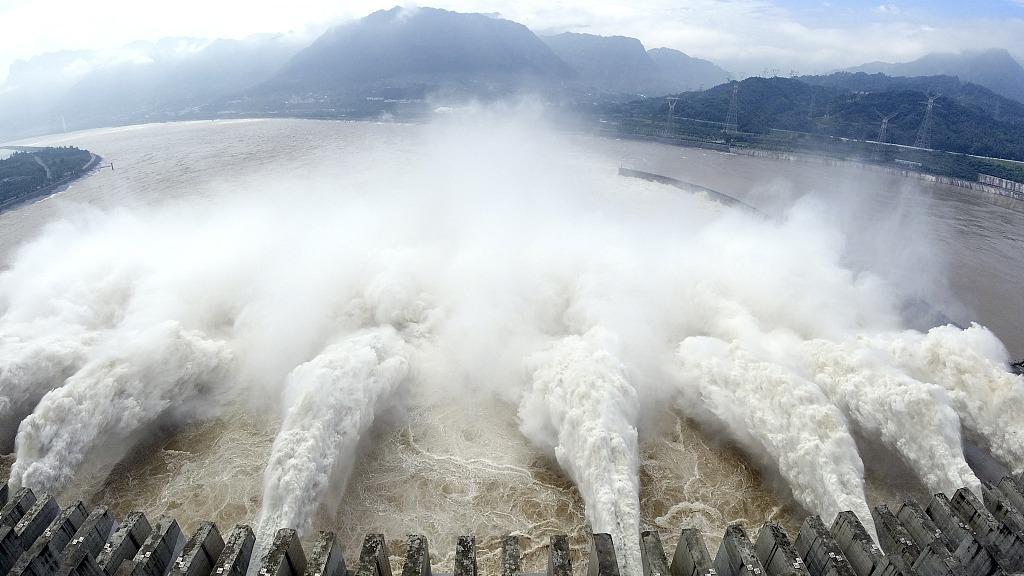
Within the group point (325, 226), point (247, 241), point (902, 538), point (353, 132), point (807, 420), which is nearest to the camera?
point (902, 538)

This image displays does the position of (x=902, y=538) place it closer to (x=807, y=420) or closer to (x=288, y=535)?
(x=807, y=420)

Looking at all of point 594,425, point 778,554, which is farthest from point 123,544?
point 778,554

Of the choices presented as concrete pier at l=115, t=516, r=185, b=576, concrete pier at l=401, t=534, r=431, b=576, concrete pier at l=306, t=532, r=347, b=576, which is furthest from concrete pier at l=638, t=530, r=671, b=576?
concrete pier at l=115, t=516, r=185, b=576

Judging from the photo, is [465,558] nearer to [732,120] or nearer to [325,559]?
[325,559]

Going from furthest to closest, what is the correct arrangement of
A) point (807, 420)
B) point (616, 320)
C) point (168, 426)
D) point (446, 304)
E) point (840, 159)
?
1. point (840, 159)
2. point (446, 304)
3. point (616, 320)
4. point (168, 426)
5. point (807, 420)

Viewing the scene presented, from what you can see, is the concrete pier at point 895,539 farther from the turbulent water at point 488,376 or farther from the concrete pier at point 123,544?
the concrete pier at point 123,544

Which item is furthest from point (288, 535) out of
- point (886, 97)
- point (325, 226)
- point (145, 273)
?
point (886, 97)

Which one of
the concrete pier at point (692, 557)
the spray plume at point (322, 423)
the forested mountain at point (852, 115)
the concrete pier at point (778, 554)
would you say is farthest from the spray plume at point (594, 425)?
the forested mountain at point (852, 115)

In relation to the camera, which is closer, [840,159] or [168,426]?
[168,426]
